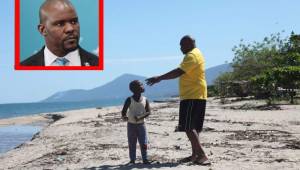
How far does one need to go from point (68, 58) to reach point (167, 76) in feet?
7.05

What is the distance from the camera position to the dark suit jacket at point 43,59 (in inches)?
245

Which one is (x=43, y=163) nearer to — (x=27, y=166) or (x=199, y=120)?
(x=27, y=166)

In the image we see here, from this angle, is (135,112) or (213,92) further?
(213,92)

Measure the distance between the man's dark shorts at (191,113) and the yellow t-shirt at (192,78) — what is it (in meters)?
0.08

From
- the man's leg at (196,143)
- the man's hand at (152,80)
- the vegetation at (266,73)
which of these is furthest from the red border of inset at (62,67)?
the vegetation at (266,73)

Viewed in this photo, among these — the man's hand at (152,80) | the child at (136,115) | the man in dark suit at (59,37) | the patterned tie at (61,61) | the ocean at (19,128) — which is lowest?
the ocean at (19,128)

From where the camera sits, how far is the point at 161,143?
11.9m

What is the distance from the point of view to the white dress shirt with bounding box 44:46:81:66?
6.16 meters

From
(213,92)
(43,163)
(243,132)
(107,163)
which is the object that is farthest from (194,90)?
(213,92)

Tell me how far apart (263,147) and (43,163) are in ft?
14.1

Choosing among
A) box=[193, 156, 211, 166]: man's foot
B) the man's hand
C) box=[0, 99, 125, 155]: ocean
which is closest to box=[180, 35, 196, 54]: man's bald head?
the man's hand

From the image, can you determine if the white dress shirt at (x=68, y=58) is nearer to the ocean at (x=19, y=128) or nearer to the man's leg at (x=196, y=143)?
the man's leg at (x=196, y=143)

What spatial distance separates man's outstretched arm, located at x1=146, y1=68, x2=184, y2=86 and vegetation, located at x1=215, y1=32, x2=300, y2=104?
19776mm

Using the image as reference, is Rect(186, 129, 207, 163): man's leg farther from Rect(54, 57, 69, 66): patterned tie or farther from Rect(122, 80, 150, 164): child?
Rect(54, 57, 69, 66): patterned tie
